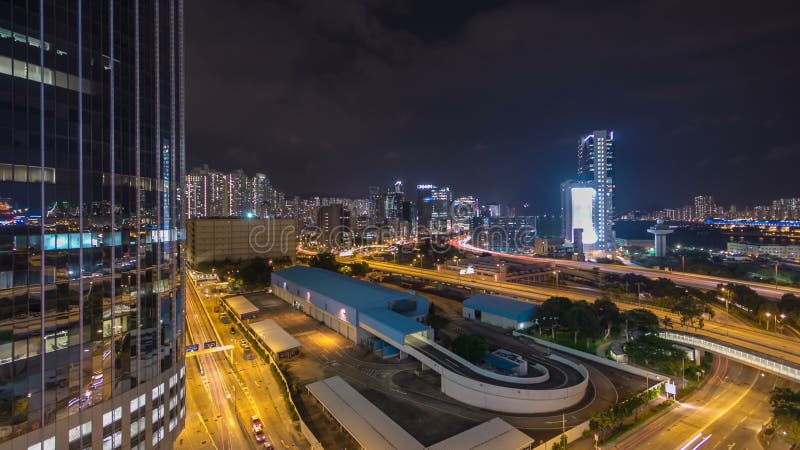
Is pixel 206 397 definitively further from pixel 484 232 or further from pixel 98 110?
pixel 484 232

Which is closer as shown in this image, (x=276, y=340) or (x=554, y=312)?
(x=276, y=340)

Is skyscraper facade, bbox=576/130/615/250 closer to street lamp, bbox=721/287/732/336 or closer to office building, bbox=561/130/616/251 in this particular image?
office building, bbox=561/130/616/251

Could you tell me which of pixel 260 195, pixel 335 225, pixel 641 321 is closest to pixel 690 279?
pixel 641 321

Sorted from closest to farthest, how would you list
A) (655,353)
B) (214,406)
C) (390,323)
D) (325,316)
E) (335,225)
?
Answer: (214,406) → (655,353) → (390,323) → (325,316) → (335,225)

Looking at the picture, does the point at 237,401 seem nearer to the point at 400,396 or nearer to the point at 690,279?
the point at 400,396

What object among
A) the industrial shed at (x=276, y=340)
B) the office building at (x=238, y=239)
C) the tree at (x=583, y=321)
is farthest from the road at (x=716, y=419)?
the office building at (x=238, y=239)

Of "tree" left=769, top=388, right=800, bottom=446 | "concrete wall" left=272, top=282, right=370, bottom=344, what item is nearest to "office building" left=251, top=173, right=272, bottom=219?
"concrete wall" left=272, top=282, right=370, bottom=344
